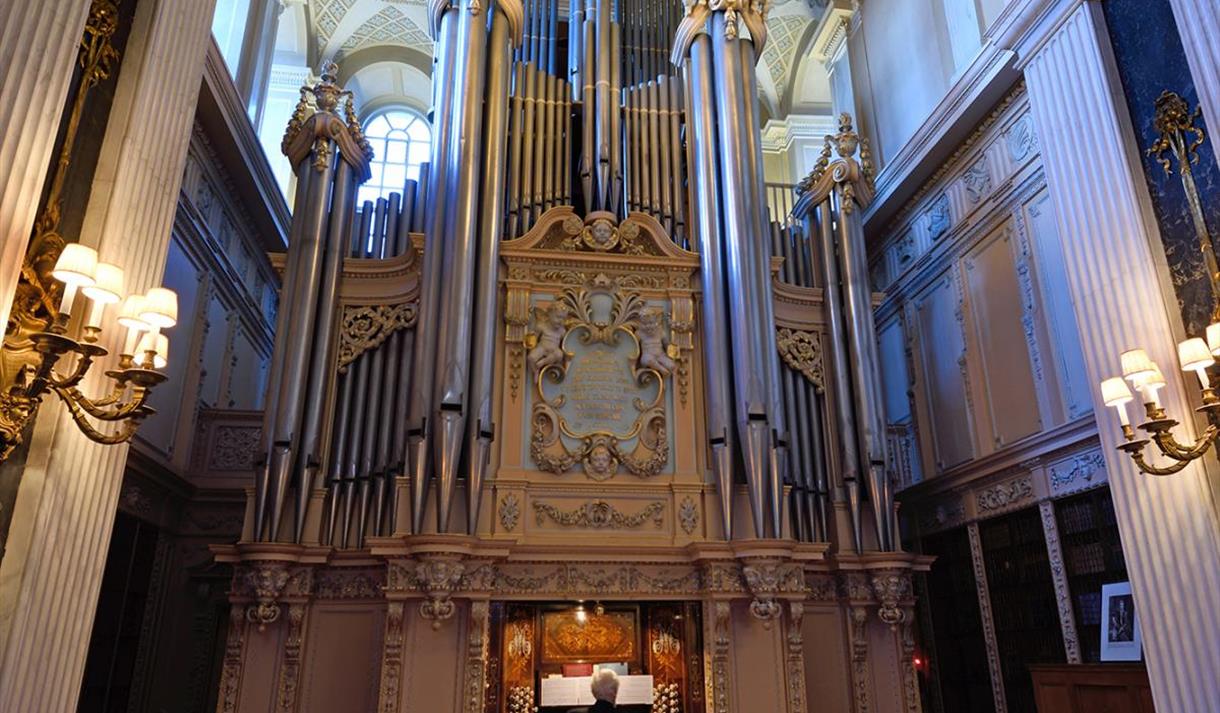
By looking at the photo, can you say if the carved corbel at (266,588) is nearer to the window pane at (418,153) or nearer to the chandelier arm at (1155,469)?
the chandelier arm at (1155,469)

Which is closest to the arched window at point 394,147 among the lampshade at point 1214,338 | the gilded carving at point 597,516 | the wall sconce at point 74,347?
the gilded carving at point 597,516

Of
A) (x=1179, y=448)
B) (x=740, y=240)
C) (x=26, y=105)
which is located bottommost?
(x=1179, y=448)

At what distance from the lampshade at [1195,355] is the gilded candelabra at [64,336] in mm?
4784

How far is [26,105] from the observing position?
354 cm

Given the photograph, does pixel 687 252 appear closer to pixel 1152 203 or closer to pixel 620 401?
pixel 620 401

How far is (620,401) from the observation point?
24.3 ft

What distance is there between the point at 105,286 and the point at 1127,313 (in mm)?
5663

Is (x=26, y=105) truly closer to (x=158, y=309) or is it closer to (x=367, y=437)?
(x=158, y=309)

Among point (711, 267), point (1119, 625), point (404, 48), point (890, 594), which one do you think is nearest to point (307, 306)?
point (711, 267)

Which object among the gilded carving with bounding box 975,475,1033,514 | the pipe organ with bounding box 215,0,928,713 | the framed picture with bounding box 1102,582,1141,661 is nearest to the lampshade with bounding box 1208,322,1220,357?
the framed picture with bounding box 1102,582,1141,661

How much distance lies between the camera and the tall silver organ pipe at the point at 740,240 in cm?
706

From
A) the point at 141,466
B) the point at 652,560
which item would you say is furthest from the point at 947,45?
the point at 141,466

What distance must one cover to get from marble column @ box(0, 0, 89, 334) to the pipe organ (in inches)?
134

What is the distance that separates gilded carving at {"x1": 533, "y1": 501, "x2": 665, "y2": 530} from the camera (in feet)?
22.7
